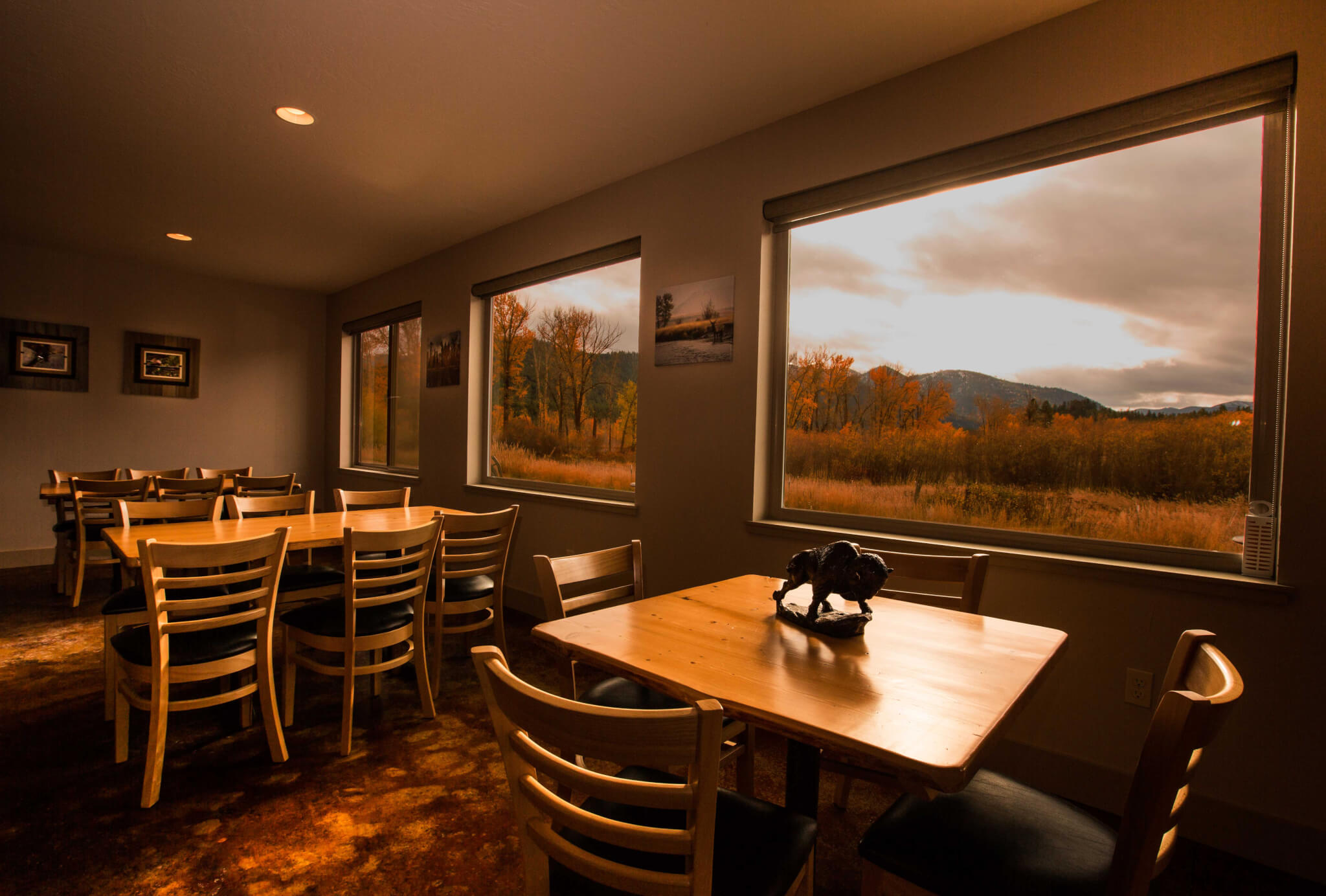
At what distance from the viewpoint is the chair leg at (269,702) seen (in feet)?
7.38

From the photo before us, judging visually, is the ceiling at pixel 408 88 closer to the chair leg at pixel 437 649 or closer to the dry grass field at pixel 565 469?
the dry grass field at pixel 565 469

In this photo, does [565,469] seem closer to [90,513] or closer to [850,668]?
[850,668]

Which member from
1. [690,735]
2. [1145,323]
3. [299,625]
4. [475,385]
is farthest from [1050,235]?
[475,385]

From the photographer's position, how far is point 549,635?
1447 mm

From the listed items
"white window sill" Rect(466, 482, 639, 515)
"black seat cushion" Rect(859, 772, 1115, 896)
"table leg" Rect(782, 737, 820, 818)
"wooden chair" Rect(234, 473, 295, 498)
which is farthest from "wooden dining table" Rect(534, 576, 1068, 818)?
"wooden chair" Rect(234, 473, 295, 498)

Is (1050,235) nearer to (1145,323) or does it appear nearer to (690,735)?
(1145,323)

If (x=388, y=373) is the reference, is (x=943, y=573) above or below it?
below

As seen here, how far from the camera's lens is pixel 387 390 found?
244 inches

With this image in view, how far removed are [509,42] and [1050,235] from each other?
2211mm

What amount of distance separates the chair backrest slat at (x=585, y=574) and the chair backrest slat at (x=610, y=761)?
696mm

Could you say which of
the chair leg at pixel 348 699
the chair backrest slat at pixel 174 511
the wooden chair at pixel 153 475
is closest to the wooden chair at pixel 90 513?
the wooden chair at pixel 153 475

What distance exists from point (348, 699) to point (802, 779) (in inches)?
70.0

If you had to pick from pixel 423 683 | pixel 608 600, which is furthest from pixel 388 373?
pixel 608 600

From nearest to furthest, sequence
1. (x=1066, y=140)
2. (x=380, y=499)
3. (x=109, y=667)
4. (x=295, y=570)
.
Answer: (x=1066, y=140) < (x=109, y=667) < (x=295, y=570) < (x=380, y=499)
